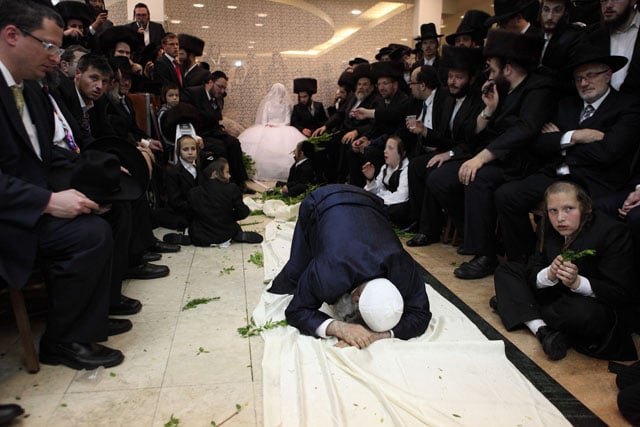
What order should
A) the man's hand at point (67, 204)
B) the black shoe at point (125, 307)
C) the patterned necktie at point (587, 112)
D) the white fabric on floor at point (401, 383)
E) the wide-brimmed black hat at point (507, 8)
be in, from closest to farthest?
the white fabric on floor at point (401, 383), the man's hand at point (67, 204), the black shoe at point (125, 307), the patterned necktie at point (587, 112), the wide-brimmed black hat at point (507, 8)

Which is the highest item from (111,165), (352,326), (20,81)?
(20,81)

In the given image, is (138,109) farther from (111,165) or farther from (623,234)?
(623,234)

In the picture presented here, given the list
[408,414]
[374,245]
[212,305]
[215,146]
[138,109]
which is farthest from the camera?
[215,146]

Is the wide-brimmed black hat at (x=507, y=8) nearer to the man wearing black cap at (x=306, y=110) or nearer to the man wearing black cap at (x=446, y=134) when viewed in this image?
the man wearing black cap at (x=446, y=134)

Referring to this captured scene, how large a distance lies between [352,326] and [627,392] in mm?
1351

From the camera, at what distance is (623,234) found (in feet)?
9.77

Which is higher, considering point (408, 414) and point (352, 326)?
point (352, 326)

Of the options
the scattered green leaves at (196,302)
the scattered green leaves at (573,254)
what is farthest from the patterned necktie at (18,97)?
the scattered green leaves at (573,254)

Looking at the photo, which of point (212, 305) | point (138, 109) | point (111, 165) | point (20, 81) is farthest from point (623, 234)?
point (138, 109)

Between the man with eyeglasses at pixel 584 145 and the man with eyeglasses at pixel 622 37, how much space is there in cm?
10

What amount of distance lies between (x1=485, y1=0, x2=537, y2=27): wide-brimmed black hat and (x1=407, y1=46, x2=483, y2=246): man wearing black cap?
15.1 inches

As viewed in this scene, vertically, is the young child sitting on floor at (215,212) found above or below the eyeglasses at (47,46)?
below

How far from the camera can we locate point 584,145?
367cm

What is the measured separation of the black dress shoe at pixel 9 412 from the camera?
221 centimetres
